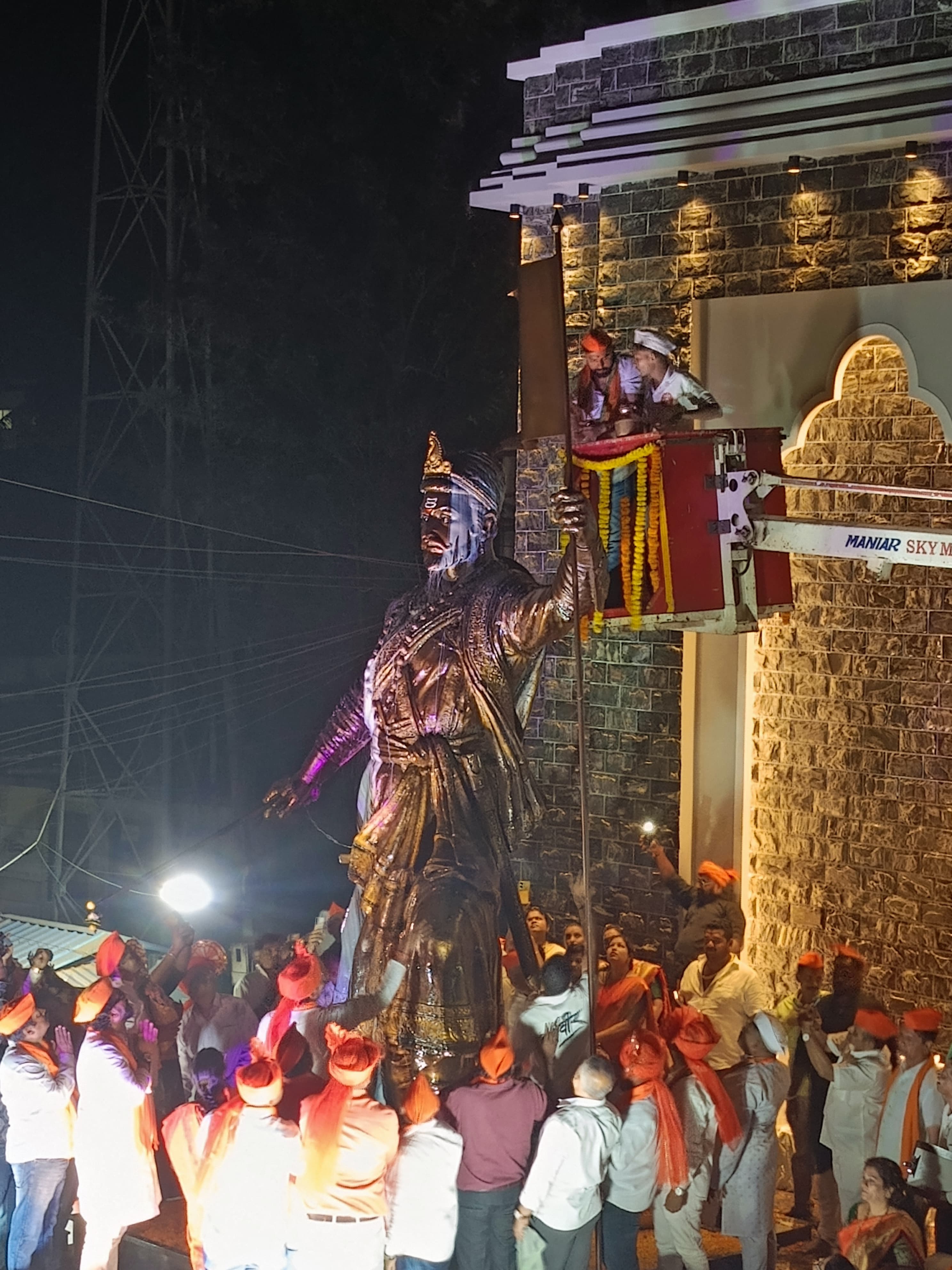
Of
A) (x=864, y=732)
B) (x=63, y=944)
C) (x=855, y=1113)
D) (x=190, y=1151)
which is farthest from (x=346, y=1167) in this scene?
(x=864, y=732)

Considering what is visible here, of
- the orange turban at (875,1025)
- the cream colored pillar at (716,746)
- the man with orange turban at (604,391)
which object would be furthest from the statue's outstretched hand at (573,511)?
the cream colored pillar at (716,746)

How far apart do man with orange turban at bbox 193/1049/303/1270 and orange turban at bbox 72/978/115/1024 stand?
130 cm

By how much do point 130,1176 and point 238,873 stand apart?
8105 millimetres

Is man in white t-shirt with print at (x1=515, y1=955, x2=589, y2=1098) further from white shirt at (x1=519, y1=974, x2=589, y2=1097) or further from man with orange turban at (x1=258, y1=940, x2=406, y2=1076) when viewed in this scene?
man with orange turban at (x1=258, y1=940, x2=406, y2=1076)

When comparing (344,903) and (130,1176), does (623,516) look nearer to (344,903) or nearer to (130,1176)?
(130,1176)

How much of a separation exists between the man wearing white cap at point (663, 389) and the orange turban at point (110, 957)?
393 cm

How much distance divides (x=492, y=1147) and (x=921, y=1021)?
6.90 feet

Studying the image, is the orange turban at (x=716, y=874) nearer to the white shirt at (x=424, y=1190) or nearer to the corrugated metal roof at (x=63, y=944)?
the white shirt at (x=424, y=1190)

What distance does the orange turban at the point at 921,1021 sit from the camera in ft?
22.2

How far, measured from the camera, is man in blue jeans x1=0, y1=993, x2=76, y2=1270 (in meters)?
6.66

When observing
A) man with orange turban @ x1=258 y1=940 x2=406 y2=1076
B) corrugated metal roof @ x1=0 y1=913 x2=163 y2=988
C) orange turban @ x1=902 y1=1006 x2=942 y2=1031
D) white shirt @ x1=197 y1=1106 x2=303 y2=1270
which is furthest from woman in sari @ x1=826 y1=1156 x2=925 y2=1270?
corrugated metal roof @ x1=0 y1=913 x2=163 y2=988

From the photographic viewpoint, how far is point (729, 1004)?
7.70m

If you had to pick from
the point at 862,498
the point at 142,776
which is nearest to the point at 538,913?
the point at 862,498

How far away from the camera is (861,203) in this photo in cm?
960
